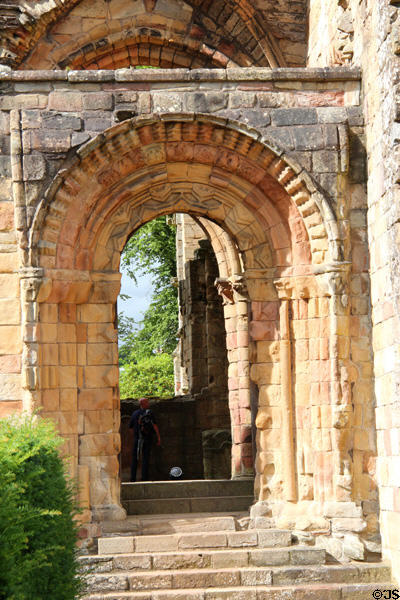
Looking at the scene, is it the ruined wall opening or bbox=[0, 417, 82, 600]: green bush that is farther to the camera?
the ruined wall opening

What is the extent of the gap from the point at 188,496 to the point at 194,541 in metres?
2.34

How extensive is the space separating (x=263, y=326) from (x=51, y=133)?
312 centimetres

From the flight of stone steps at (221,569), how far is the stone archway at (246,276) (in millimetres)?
609

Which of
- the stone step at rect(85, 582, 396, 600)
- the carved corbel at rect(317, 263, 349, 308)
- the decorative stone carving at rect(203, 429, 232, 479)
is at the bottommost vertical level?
the stone step at rect(85, 582, 396, 600)

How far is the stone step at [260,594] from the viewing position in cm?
1009

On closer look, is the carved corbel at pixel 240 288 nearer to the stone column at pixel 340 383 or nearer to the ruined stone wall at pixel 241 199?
the ruined stone wall at pixel 241 199

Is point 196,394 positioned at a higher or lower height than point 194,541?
higher

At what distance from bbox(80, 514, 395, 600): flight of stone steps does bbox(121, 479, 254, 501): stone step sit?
1962 mm

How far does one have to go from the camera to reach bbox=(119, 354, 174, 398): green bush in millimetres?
30531

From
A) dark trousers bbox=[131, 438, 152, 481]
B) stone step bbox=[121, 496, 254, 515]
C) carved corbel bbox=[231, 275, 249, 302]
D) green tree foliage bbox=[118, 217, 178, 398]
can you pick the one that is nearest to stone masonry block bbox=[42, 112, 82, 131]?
carved corbel bbox=[231, 275, 249, 302]

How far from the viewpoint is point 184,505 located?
1260 cm

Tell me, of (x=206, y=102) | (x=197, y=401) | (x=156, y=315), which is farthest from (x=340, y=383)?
(x=156, y=315)

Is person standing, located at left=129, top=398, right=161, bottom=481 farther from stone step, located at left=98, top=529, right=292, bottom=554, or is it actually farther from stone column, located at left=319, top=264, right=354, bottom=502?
stone column, located at left=319, top=264, right=354, bottom=502

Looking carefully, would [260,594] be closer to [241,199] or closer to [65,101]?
[241,199]
